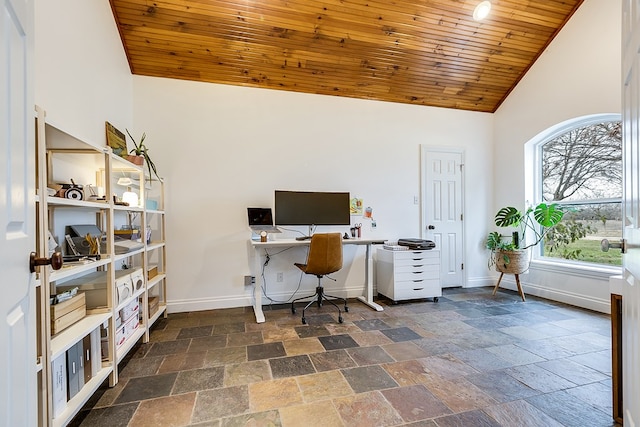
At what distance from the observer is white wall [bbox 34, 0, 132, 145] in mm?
1812

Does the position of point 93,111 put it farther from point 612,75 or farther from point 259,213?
point 612,75

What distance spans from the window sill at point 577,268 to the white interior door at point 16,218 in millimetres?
4494

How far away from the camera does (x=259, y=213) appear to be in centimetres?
338

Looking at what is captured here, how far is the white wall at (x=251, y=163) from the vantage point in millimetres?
3314

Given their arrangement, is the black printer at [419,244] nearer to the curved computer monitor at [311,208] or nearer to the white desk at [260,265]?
the white desk at [260,265]

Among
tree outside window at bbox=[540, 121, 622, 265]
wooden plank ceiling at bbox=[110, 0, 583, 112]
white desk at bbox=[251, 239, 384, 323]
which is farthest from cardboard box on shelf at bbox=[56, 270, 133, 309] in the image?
tree outside window at bbox=[540, 121, 622, 265]

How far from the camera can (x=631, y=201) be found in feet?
3.59

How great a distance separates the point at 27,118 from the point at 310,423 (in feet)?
5.60

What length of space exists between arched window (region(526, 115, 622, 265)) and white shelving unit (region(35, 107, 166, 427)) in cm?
458

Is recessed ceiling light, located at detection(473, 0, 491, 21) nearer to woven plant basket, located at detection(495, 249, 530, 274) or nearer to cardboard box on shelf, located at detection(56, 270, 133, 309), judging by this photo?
woven plant basket, located at detection(495, 249, 530, 274)

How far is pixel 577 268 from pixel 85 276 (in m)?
4.82

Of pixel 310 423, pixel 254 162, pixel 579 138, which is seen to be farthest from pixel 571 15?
pixel 310 423

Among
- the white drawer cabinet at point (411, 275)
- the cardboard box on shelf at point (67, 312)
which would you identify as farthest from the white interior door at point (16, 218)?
the white drawer cabinet at point (411, 275)

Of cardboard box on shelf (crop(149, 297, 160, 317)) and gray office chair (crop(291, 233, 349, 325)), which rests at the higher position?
gray office chair (crop(291, 233, 349, 325))
